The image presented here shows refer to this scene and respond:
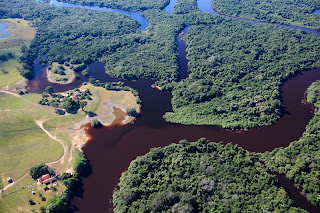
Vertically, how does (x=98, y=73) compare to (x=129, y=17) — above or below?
below

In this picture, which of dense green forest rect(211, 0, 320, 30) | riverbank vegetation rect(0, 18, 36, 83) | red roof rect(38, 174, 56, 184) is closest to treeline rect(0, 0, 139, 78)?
riverbank vegetation rect(0, 18, 36, 83)

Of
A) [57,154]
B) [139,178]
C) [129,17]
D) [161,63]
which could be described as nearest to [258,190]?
[139,178]

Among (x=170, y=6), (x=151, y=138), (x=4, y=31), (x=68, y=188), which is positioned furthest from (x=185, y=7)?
(x=68, y=188)

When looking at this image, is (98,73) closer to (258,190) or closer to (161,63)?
(161,63)

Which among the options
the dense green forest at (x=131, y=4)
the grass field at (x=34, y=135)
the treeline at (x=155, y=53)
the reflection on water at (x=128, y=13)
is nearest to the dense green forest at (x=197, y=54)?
the treeline at (x=155, y=53)

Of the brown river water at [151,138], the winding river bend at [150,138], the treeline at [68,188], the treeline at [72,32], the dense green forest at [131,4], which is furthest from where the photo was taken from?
the dense green forest at [131,4]

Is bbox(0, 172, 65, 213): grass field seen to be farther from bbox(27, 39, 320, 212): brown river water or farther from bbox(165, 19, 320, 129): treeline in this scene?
bbox(165, 19, 320, 129): treeline

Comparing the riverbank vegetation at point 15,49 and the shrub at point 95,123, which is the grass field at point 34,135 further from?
the riverbank vegetation at point 15,49
